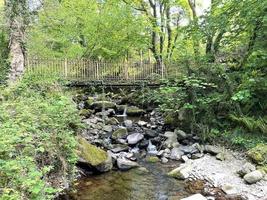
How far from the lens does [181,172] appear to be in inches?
329

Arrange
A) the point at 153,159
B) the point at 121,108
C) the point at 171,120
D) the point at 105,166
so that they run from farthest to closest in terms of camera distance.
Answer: the point at 121,108 < the point at 171,120 < the point at 153,159 < the point at 105,166

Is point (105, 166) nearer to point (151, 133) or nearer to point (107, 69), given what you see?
point (151, 133)

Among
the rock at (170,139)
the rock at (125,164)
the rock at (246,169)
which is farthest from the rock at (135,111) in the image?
the rock at (246,169)

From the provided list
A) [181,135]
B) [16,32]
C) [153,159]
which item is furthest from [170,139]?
[16,32]

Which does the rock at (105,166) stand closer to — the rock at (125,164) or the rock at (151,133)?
the rock at (125,164)

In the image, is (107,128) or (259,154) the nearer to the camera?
(259,154)

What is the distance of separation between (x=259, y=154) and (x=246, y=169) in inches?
24.7

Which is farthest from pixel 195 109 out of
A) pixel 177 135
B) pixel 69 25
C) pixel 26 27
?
pixel 69 25

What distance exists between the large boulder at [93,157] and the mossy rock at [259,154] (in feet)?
12.0

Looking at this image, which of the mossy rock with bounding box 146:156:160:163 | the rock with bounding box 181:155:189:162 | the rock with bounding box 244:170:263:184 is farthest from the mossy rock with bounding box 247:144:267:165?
the mossy rock with bounding box 146:156:160:163

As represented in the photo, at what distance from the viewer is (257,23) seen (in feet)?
32.4

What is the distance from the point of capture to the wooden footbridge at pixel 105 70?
14.5 metres

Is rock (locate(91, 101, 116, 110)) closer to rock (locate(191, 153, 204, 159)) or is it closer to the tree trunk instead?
the tree trunk

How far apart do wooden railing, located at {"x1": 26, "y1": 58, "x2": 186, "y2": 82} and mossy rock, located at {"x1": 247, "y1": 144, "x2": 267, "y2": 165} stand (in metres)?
6.68
